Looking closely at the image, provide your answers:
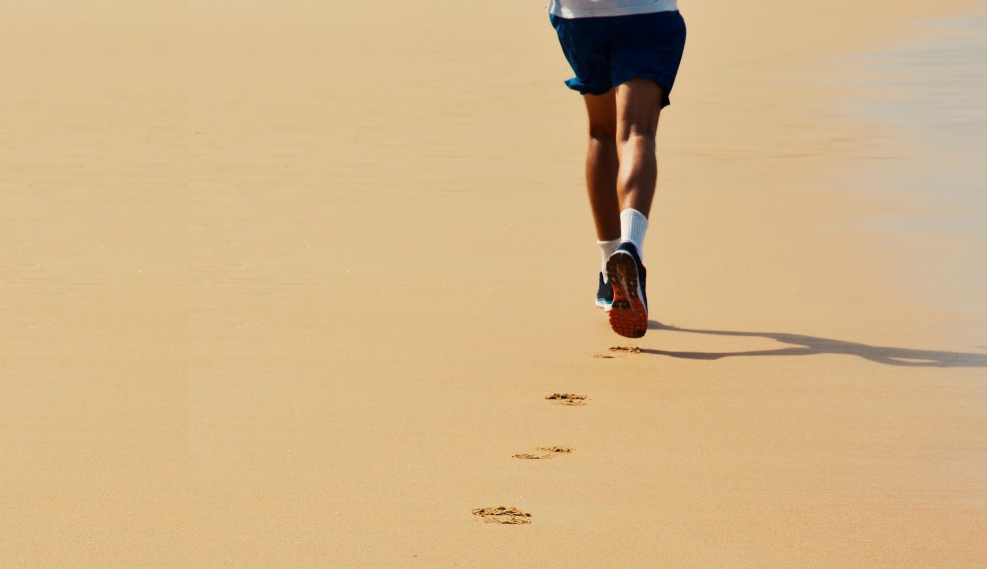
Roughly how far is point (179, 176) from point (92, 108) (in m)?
3.79

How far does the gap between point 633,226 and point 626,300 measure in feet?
0.73

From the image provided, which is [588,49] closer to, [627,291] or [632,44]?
[632,44]

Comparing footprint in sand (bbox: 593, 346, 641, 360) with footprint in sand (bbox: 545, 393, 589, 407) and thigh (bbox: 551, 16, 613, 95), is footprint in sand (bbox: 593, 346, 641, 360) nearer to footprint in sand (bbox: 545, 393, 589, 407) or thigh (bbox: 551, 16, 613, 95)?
footprint in sand (bbox: 545, 393, 589, 407)

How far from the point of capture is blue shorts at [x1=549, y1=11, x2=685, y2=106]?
3762 millimetres

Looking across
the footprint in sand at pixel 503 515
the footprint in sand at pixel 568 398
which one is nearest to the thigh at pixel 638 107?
the footprint in sand at pixel 568 398

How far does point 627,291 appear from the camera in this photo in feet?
11.5

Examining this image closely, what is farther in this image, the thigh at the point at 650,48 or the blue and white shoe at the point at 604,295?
the blue and white shoe at the point at 604,295

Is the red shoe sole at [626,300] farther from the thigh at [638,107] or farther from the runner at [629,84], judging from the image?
the thigh at [638,107]

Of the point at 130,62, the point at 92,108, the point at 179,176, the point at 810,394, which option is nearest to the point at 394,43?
the point at 130,62

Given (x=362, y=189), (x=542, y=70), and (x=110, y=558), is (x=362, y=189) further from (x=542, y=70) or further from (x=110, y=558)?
(x=542, y=70)

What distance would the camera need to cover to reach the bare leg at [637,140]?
12.2ft

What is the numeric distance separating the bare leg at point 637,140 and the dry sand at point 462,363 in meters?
0.41

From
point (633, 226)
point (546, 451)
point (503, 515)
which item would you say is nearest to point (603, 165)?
point (633, 226)

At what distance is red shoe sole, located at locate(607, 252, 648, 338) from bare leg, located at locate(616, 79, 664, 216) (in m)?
0.27
